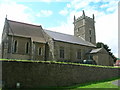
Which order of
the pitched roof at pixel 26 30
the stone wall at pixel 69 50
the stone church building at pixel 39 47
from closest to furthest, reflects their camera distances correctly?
the stone church building at pixel 39 47
the pitched roof at pixel 26 30
the stone wall at pixel 69 50

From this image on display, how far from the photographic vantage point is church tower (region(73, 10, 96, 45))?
131ft

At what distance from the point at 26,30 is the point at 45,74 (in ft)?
52.2

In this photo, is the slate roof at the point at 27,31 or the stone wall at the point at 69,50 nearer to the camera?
the slate roof at the point at 27,31

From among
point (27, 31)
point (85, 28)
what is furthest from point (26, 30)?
point (85, 28)

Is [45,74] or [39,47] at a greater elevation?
[39,47]

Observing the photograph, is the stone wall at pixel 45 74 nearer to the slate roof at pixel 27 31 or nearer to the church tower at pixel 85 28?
the slate roof at pixel 27 31

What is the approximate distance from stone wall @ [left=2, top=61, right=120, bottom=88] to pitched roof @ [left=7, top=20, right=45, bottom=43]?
41.6 feet

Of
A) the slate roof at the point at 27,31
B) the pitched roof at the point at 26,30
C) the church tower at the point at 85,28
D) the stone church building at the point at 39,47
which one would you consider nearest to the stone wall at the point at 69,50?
the stone church building at the point at 39,47

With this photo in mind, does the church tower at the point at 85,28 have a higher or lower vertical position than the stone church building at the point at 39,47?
higher

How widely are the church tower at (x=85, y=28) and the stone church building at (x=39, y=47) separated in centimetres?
705

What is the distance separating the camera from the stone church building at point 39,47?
81.8ft

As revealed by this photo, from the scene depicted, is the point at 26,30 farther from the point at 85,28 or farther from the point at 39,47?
the point at 85,28

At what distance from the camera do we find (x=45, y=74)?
593 inches

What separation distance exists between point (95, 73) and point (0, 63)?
12.4 m
